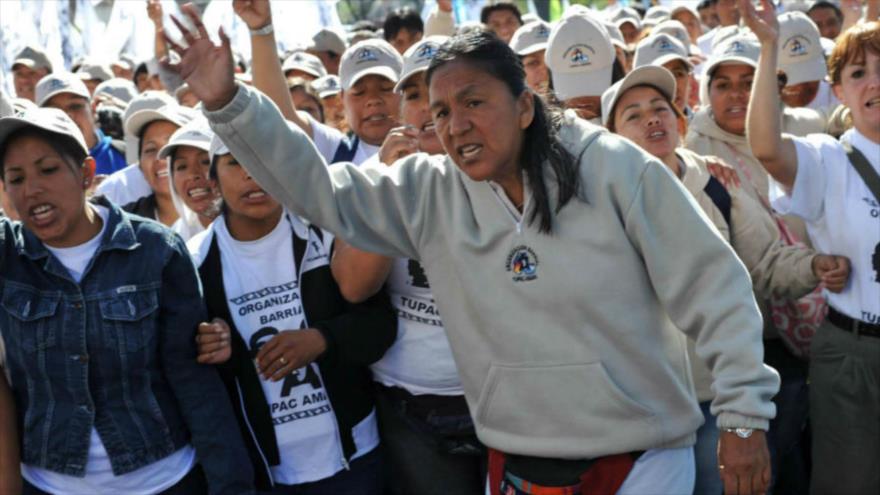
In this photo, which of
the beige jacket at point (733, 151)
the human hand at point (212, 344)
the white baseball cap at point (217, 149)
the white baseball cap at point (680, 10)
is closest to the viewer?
the human hand at point (212, 344)

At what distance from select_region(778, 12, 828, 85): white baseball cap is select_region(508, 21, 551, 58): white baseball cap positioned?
1.52 metres

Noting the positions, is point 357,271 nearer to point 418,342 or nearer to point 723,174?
point 418,342

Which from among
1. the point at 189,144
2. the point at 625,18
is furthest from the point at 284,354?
the point at 625,18

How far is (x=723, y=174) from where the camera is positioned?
4340mm

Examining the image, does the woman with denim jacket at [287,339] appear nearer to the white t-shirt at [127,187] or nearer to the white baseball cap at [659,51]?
the white t-shirt at [127,187]

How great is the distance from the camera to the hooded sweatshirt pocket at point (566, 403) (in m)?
2.93

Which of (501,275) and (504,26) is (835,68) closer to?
(501,275)

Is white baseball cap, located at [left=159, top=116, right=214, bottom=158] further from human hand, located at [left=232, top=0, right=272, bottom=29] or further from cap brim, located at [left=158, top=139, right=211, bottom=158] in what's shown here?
human hand, located at [left=232, top=0, right=272, bottom=29]

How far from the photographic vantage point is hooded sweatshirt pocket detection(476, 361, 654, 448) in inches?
115

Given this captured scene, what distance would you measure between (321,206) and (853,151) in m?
2.26

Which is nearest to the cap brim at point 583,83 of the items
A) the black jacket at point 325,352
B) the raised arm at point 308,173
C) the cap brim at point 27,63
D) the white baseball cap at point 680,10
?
the black jacket at point 325,352

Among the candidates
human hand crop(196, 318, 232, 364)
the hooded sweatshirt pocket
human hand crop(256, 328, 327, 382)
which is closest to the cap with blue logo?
human hand crop(256, 328, 327, 382)

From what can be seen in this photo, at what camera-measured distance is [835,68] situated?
4363 millimetres

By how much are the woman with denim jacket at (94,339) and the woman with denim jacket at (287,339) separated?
0.72ft
